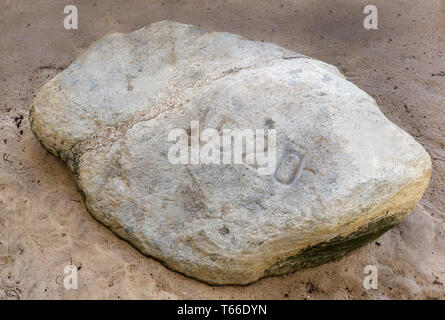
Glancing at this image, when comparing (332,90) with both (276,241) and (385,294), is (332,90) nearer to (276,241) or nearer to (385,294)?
(276,241)

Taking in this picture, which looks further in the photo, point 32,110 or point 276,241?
point 32,110

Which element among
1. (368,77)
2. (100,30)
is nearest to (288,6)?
(368,77)

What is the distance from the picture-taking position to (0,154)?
394cm

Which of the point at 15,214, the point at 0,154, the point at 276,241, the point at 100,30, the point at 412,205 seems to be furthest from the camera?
the point at 100,30

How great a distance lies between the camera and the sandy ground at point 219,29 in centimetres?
323

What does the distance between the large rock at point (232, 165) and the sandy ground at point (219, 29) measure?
18 cm

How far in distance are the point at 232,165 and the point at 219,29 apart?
8.39 feet

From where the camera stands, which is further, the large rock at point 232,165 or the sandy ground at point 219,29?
the sandy ground at point 219,29

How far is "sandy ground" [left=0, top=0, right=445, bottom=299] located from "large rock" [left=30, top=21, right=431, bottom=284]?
0.18m

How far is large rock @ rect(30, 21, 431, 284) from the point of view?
2945mm

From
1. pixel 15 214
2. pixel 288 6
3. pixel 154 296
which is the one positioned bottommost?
pixel 154 296

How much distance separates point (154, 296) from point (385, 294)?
5.23 feet

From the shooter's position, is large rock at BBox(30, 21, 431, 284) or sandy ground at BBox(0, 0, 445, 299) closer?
large rock at BBox(30, 21, 431, 284)

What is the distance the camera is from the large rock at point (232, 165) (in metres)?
2.95
